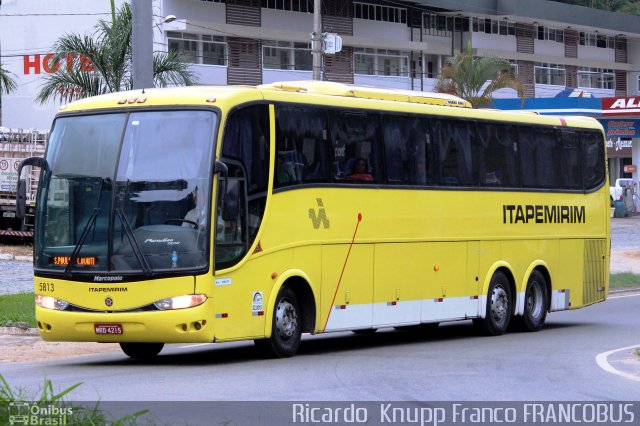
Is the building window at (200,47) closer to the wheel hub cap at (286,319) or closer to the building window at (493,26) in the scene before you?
the building window at (493,26)

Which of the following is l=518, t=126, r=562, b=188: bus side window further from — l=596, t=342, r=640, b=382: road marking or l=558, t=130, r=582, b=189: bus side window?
l=596, t=342, r=640, b=382: road marking

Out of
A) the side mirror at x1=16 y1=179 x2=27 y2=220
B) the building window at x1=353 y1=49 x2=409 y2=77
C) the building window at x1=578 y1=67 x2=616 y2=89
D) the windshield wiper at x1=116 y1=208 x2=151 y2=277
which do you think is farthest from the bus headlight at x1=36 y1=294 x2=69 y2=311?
the building window at x1=578 y1=67 x2=616 y2=89

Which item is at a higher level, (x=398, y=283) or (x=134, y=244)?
(x=134, y=244)

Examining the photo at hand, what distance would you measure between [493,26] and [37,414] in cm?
6928

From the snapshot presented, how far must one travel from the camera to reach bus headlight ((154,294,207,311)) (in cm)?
1441

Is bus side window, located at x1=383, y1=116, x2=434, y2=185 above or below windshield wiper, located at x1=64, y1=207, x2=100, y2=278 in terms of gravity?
above

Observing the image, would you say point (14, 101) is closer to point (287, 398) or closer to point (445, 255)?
point (445, 255)

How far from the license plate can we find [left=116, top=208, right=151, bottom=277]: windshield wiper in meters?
0.72

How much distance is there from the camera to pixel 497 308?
20.5 meters

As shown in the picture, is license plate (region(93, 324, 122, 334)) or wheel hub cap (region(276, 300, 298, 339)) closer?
license plate (region(93, 324, 122, 334))

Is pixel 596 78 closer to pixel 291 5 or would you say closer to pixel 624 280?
pixel 291 5

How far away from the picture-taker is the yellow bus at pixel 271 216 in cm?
1459

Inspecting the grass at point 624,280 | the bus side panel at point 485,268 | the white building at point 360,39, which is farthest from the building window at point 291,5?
the bus side panel at point 485,268

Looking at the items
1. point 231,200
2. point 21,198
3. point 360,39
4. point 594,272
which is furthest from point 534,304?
point 360,39
